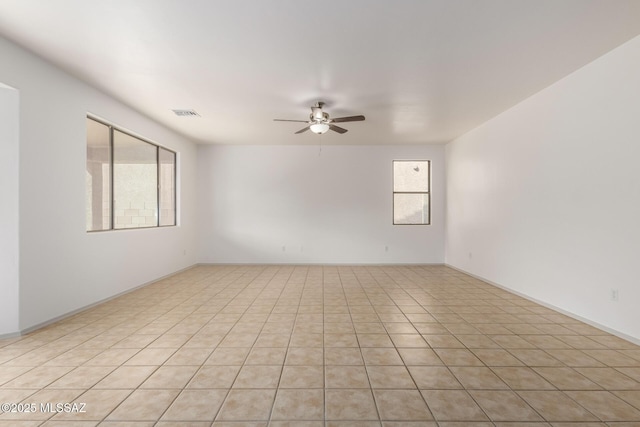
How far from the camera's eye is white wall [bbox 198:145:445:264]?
Result: 7164mm

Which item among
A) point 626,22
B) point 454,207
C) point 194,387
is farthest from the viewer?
point 454,207

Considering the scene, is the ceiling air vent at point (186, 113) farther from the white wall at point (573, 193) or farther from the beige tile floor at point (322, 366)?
the white wall at point (573, 193)

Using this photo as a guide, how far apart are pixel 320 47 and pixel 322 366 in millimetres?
Answer: 2851

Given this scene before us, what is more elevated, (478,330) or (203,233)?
(203,233)

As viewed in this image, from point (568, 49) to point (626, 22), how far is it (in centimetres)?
43

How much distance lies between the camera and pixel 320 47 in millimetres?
2898

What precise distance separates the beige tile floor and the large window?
4.45 ft

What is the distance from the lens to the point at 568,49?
2.94m

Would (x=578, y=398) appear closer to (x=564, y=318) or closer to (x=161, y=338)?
(x=564, y=318)

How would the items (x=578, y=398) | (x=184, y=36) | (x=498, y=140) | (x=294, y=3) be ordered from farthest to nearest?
(x=498, y=140) < (x=184, y=36) < (x=294, y=3) < (x=578, y=398)

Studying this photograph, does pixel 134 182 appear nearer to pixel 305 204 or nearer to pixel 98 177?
pixel 98 177

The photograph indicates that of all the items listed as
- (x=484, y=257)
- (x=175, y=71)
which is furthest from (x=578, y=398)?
(x=175, y=71)

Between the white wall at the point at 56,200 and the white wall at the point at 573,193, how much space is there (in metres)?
5.82

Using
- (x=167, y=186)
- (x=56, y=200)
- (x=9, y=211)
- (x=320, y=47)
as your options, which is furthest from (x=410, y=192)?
(x=9, y=211)
